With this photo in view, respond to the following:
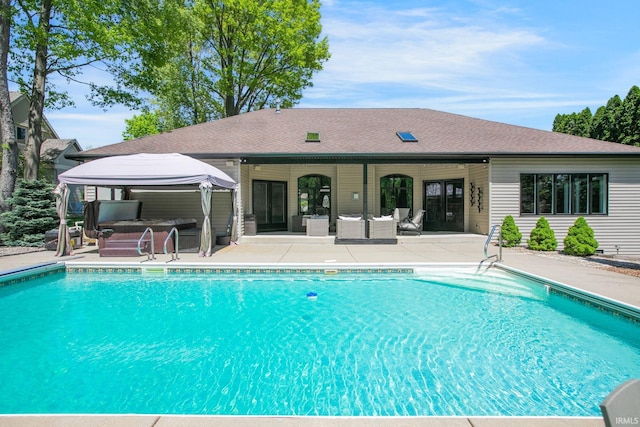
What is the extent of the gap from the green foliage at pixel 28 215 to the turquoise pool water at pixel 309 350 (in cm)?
552

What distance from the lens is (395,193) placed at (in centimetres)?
1556

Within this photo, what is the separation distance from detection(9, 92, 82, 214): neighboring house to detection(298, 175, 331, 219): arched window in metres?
16.4

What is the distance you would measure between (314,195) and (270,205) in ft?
6.05

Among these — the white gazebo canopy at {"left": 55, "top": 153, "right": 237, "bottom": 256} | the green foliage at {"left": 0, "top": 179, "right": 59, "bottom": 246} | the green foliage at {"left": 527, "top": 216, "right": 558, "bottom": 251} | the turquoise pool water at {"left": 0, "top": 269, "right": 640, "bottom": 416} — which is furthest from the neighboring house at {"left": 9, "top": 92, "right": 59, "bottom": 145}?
the green foliage at {"left": 527, "top": 216, "right": 558, "bottom": 251}

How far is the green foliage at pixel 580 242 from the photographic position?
10422mm

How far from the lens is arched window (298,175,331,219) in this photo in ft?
50.2

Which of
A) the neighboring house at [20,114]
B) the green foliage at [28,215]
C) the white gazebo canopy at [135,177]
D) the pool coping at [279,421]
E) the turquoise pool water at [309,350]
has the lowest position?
the turquoise pool water at [309,350]

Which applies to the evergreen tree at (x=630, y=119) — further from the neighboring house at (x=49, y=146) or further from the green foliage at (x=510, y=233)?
the neighboring house at (x=49, y=146)

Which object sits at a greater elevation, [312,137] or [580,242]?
[312,137]

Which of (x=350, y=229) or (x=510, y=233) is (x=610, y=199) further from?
(x=350, y=229)

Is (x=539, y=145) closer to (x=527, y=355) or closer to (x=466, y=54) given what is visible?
(x=466, y=54)

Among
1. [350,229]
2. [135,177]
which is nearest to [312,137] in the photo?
[350,229]

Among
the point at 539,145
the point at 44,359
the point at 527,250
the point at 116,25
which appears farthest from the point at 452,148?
the point at 116,25

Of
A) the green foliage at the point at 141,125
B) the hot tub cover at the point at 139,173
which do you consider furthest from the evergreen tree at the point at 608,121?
the green foliage at the point at 141,125
